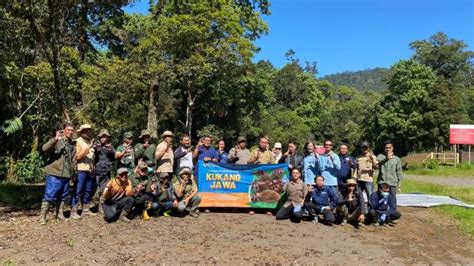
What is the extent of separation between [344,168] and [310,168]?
0.74 meters

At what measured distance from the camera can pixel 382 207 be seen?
10.0m

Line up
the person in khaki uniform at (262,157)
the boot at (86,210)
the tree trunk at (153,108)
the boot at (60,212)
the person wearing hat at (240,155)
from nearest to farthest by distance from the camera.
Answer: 1. the boot at (60,212)
2. the boot at (86,210)
3. the person in khaki uniform at (262,157)
4. the person wearing hat at (240,155)
5. the tree trunk at (153,108)

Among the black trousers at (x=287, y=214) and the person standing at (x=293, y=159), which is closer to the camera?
the black trousers at (x=287, y=214)

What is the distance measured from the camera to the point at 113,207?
8.91m

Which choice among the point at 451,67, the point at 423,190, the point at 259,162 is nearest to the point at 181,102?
the point at 423,190

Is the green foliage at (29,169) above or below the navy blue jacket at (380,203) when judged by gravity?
above

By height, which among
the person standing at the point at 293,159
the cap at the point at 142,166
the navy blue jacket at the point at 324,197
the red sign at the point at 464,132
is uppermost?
the red sign at the point at 464,132

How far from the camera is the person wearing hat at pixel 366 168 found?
10.4 m

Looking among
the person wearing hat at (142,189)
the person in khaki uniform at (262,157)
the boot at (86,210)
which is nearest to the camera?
the person wearing hat at (142,189)

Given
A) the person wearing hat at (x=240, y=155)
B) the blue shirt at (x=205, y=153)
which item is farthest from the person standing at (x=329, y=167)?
the blue shirt at (x=205, y=153)

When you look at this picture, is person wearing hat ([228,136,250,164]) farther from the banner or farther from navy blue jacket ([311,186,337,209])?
navy blue jacket ([311,186,337,209])

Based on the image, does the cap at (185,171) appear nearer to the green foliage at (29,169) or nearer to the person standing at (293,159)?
the person standing at (293,159)

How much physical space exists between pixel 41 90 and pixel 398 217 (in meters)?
14.7

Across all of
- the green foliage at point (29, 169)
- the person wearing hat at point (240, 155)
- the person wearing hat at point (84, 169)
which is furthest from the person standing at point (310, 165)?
the green foliage at point (29, 169)
